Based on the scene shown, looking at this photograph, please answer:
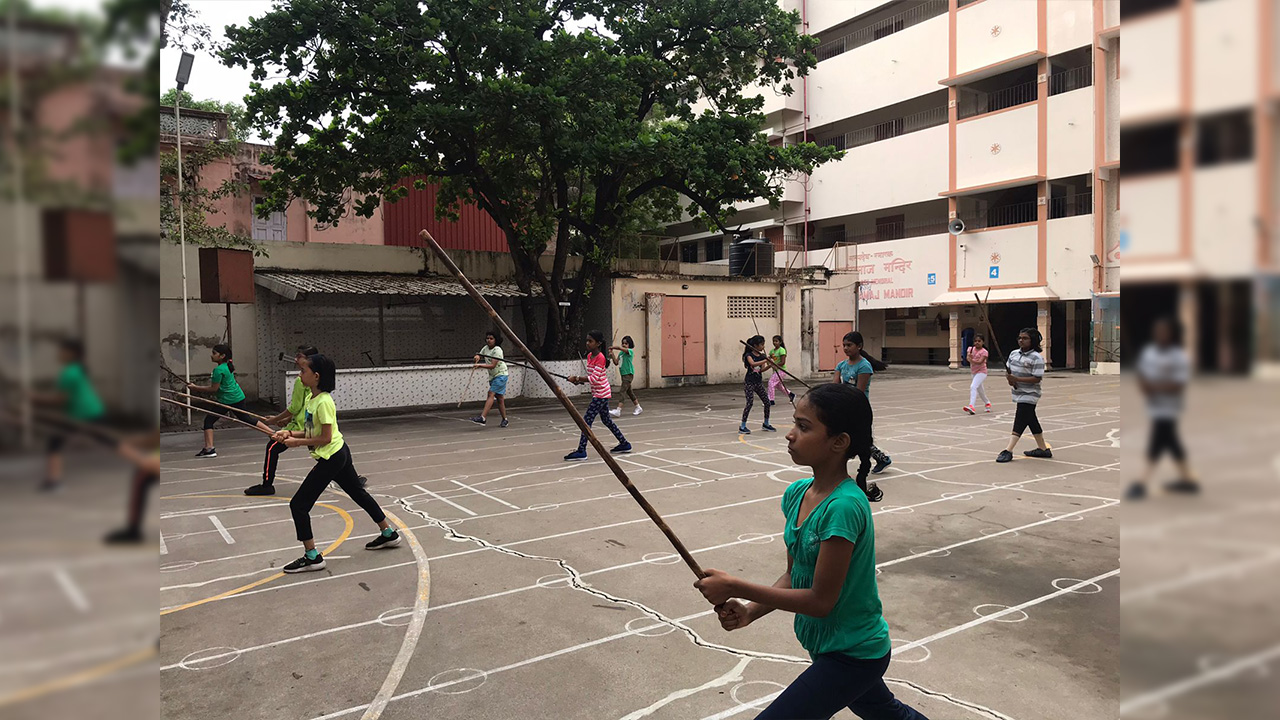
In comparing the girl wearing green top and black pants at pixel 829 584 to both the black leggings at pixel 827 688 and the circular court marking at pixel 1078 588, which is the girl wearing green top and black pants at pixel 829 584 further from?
the circular court marking at pixel 1078 588

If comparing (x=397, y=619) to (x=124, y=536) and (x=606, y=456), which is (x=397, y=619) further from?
(x=124, y=536)

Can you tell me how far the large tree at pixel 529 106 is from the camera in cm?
1491

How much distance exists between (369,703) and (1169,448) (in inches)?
146

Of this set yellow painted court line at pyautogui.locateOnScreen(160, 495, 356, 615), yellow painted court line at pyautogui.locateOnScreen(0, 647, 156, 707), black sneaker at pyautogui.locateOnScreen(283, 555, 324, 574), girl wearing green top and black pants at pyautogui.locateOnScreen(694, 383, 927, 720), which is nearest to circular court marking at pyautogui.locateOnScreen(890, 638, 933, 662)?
girl wearing green top and black pants at pyautogui.locateOnScreen(694, 383, 927, 720)

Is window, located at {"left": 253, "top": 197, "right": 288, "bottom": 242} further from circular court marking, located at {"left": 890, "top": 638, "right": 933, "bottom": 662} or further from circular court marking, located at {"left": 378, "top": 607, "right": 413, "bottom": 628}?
circular court marking, located at {"left": 890, "top": 638, "right": 933, "bottom": 662}

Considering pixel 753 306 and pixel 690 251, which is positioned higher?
pixel 690 251

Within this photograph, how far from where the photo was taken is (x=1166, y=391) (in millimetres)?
856

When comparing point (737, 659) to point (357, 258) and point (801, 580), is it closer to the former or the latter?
point (801, 580)

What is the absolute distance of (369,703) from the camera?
3.65 meters

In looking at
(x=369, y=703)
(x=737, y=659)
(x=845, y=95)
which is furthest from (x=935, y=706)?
(x=845, y=95)

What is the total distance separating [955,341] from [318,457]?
28.9m

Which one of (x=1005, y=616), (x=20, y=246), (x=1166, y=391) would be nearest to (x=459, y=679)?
(x=1005, y=616)

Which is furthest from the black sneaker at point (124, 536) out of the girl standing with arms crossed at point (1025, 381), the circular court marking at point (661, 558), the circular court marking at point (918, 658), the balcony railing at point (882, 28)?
the balcony railing at point (882, 28)

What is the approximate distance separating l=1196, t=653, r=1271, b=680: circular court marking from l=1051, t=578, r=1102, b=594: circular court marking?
4875mm
